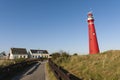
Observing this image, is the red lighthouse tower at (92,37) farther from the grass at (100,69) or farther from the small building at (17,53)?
the small building at (17,53)

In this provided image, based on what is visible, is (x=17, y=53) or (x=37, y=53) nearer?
(x=17, y=53)

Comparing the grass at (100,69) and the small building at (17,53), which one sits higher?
the small building at (17,53)

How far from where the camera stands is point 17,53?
96.4 meters

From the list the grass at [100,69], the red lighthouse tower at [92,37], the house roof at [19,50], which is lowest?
the grass at [100,69]

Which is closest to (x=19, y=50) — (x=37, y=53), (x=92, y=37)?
(x=37, y=53)

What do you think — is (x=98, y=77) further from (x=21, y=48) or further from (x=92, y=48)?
(x=21, y=48)

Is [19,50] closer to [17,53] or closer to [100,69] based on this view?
[17,53]

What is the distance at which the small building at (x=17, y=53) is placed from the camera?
94.6 meters

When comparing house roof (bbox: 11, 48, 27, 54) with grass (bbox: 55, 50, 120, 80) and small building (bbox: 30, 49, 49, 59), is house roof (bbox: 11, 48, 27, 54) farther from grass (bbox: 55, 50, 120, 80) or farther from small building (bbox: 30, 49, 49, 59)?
grass (bbox: 55, 50, 120, 80)

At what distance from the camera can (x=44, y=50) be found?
4651 inches

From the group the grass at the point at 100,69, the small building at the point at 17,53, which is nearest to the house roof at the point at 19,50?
the small building at the point at 17,53

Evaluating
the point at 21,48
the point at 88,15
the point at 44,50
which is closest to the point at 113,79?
the point at 88,15

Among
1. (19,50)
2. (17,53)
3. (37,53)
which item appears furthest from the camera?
(37,53)

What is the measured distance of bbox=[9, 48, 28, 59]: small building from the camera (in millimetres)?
94562
